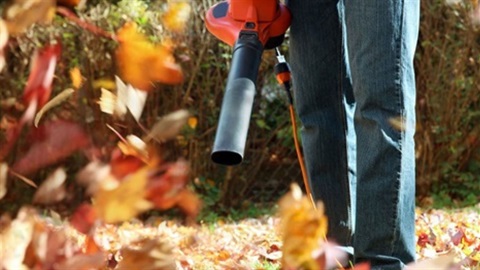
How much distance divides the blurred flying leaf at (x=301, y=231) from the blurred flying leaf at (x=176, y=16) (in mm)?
3981

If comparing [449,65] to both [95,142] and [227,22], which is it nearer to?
[95,142]

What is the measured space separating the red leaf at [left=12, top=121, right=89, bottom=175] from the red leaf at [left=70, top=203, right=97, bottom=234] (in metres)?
0.11

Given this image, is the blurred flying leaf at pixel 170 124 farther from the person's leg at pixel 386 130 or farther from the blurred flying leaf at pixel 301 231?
the person's leg at pixel 386 130

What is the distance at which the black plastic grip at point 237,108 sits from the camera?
1452mm

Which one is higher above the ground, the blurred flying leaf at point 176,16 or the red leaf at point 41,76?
the blurred flying leaf at point 176,16

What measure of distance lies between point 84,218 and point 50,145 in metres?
0.18

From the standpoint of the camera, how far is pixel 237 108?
155 centimetres

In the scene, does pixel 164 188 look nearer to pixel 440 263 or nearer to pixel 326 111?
pixel 440 263

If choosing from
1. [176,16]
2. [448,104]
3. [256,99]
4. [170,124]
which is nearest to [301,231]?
[170,124]

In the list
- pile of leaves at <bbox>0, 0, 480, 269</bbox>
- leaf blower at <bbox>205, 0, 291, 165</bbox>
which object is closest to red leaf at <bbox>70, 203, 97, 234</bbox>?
pile of leaves at <bbox>0, 0, 480, 269</bbox>

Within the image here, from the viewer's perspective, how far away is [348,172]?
239 cm

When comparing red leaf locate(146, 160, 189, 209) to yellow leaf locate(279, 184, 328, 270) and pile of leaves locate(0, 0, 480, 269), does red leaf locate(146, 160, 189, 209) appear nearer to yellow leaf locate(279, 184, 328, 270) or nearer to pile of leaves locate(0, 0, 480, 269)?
pile of leaves locate(0, 0, 480, 269)

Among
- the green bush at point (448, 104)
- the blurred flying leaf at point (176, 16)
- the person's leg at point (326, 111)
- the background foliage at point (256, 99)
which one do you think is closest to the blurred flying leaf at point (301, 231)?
the person's leg at point (326, 111)

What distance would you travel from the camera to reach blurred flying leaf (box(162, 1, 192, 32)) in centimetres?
505
